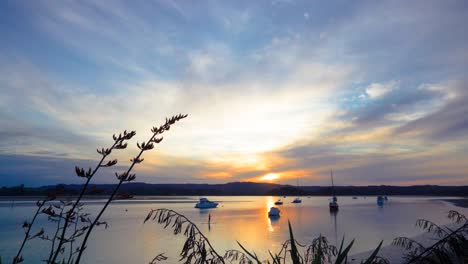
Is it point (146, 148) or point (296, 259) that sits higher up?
point (146, 148)

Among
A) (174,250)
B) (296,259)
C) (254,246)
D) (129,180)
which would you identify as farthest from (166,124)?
(254,246)

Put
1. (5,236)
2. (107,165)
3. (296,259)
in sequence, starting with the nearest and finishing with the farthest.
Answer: (107,165) < (296,259) < (5,236)

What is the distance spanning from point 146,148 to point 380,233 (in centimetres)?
5022

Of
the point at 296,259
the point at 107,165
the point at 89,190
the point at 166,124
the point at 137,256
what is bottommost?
the point at 137,256

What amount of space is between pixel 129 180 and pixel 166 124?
475mm

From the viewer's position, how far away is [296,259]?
9.28 feet

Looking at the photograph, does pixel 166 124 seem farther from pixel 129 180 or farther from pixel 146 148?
pixel 129 180

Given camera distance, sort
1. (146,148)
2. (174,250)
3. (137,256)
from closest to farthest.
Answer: (146,148), (137,256), (174,250)

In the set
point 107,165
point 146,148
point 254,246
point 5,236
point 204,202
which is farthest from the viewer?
point 204,202

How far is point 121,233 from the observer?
153 feet

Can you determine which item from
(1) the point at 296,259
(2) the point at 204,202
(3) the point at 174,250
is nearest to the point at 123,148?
(1) the point at 296,259

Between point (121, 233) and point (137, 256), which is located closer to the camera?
point (137, 256)

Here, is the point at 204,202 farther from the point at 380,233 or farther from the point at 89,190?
the point at 89,190

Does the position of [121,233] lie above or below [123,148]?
below
